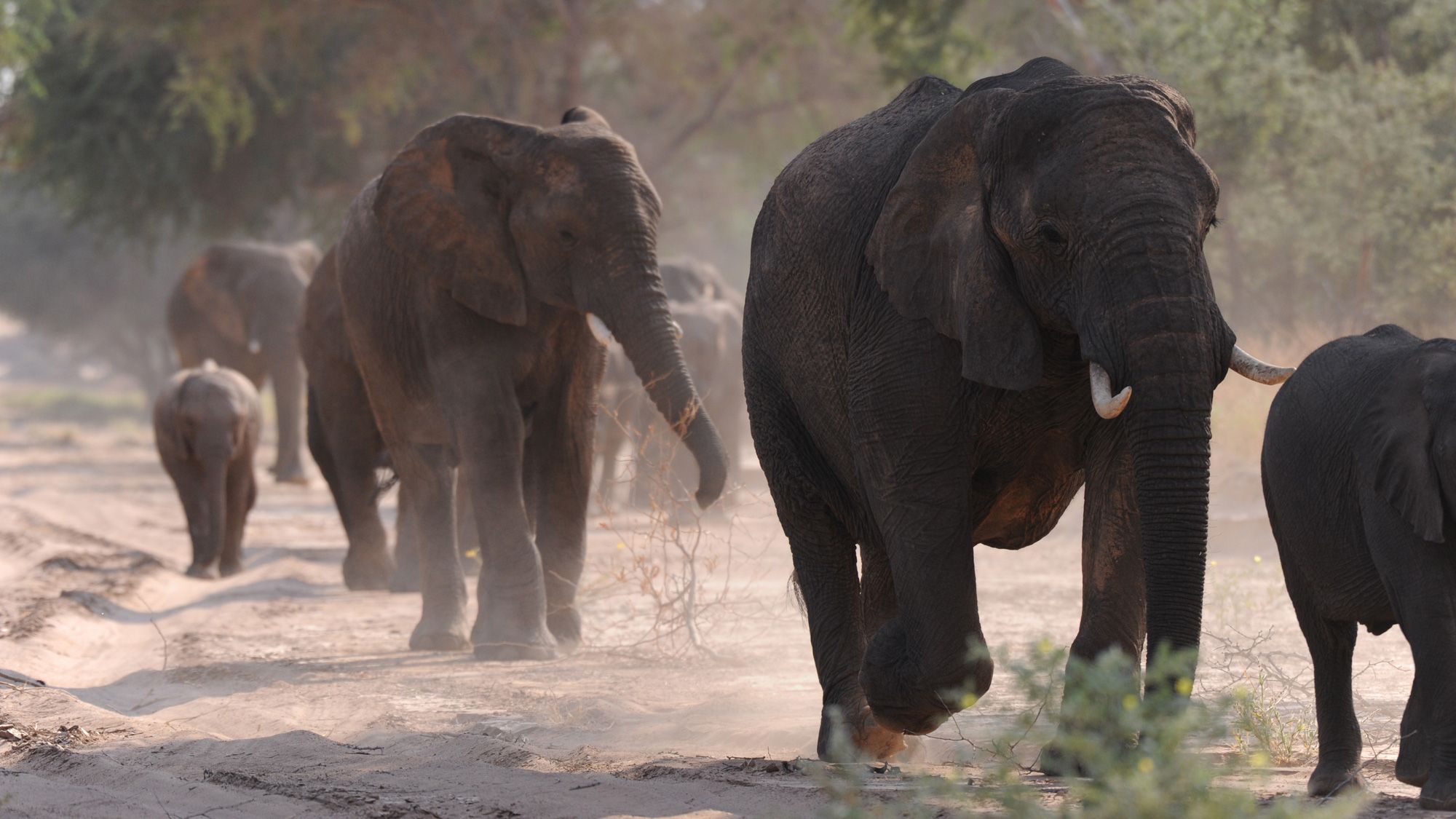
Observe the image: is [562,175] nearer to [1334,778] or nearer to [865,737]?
[865,737]

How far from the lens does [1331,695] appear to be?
5449 millimetres

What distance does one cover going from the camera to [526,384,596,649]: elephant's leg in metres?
10.0

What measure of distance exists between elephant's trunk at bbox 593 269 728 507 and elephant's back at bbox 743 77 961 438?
81.0 inches

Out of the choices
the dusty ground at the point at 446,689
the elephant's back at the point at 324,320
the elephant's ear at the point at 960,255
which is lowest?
the dusty ground at the point at 446,689

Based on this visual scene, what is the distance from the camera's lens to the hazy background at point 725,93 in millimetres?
15297

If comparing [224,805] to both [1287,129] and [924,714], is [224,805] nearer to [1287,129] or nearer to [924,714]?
[924,714]

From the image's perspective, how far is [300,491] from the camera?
77.4 ft

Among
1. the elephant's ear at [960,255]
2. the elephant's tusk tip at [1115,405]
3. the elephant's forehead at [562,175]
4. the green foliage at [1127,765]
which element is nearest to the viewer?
the green foliage at [1127,765]

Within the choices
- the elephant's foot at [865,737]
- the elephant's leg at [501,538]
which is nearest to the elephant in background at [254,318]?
the elephant's leg at [501,538]

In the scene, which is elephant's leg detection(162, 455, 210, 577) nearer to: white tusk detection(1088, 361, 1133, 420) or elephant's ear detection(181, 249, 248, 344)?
elephant's ear detection(181, 249, 248, 344)

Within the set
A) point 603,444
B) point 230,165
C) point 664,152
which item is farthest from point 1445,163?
point 230,165

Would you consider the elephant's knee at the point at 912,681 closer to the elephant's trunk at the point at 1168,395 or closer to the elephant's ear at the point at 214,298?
the elephant's trunk at the point at 1168,395

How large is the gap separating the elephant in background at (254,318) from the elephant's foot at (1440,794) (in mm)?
18563

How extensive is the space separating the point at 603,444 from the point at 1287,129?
25.1 ft
